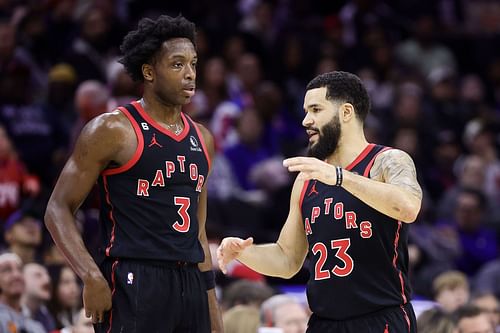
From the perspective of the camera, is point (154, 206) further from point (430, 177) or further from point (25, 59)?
point (430, 177)

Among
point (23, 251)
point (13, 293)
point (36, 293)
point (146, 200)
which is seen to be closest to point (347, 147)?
point (146, 200)

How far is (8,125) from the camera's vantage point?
497 inches

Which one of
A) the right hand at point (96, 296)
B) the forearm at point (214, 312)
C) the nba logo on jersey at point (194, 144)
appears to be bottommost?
the forearm at point (214, 312)

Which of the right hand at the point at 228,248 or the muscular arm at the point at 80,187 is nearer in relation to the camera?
the muscular arm at the point at 80,187

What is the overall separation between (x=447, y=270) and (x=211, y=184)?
10.6ft

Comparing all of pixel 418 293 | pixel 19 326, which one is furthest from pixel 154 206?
pixel 418 293

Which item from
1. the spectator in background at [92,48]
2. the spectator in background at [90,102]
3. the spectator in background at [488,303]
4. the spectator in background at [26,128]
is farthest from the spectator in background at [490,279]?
the spectator in background at [92,48]

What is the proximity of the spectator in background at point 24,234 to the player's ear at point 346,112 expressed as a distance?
4.85 meters

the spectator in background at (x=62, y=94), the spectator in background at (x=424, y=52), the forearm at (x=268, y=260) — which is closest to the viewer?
the forearm at (x=268, y=260)

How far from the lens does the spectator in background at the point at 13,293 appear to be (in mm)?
8734

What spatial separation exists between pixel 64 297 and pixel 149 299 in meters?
4.30

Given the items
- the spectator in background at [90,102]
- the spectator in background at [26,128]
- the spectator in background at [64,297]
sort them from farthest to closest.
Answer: the spectator in background at [26,128] < the spectator in background at [90,102] < the spectator in background at [64,297]

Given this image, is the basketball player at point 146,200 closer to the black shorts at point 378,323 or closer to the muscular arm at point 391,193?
the black shorts at point 378,323

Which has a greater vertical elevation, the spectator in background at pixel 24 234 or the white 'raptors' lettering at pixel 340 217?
the spectator in background at pixel 24 234
